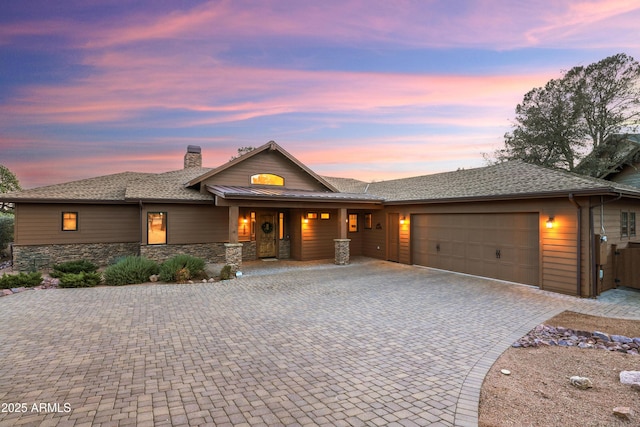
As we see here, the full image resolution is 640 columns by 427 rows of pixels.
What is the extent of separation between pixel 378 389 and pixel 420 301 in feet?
14.9

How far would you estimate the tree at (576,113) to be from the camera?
59.4ft

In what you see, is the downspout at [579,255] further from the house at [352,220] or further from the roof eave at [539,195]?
the roof eave at [539,195]

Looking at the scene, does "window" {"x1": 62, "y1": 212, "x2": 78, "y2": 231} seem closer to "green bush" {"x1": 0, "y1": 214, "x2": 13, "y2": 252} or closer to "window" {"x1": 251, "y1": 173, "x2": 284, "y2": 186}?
"green bush" {"x1": 0, "y1": 214, "x2": 13, "y2": 252}

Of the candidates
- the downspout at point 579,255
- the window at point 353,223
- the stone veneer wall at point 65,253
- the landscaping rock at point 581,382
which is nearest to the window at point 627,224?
the downspout at point 579,255

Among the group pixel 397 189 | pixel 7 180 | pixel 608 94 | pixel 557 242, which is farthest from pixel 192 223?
pixel 608 94

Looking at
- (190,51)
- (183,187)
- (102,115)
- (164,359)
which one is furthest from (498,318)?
(102,115)

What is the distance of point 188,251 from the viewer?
1406 cm

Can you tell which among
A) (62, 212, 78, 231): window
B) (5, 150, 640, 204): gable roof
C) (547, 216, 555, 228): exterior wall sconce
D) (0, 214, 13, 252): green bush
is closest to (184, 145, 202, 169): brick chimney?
(5, 150, 640, 204): gable roof

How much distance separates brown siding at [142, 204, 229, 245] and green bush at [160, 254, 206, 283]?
10.4 ft

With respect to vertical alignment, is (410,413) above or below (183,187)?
below

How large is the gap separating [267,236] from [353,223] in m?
4.57

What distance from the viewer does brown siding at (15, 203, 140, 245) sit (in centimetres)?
1273

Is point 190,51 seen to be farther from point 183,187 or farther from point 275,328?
point 275,328

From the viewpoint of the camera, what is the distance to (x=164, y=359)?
15.1 ft
